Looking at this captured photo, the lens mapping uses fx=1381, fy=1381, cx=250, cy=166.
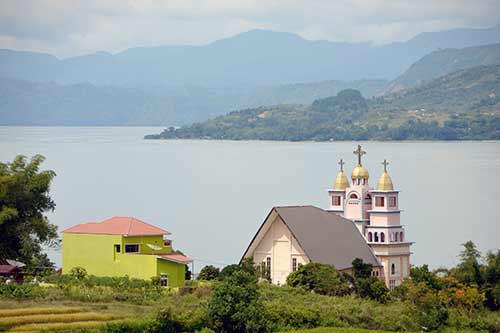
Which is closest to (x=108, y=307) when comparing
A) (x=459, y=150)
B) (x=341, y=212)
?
(x=341, y=212)

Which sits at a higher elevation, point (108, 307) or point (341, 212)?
point (341, 212)

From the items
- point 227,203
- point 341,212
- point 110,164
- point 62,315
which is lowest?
point 62,315

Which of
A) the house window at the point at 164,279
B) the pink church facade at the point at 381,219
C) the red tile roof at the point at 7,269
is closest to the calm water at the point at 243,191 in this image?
the pink church facade at the point at 381,219

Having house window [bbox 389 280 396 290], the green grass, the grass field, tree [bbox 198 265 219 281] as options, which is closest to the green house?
tree [bbox 198 265 219 281]

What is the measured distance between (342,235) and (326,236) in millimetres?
1116

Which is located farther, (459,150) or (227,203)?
(459,150)

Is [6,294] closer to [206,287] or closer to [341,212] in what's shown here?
[206,287]

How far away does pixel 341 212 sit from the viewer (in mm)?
45969

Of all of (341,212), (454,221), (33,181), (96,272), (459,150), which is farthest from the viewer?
(459,150)

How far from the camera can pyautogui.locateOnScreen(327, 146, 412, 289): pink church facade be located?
44062 millimetres

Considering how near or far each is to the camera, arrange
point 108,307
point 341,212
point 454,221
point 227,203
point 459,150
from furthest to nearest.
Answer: point 459,150 → point 227,203 → point 454,221 → point 341,212 → point 108,307

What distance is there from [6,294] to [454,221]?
5066 centimetres

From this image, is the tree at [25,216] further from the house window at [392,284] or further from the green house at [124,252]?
the house window at [392,284]

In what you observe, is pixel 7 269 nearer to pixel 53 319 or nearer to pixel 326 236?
pixel 53 319
